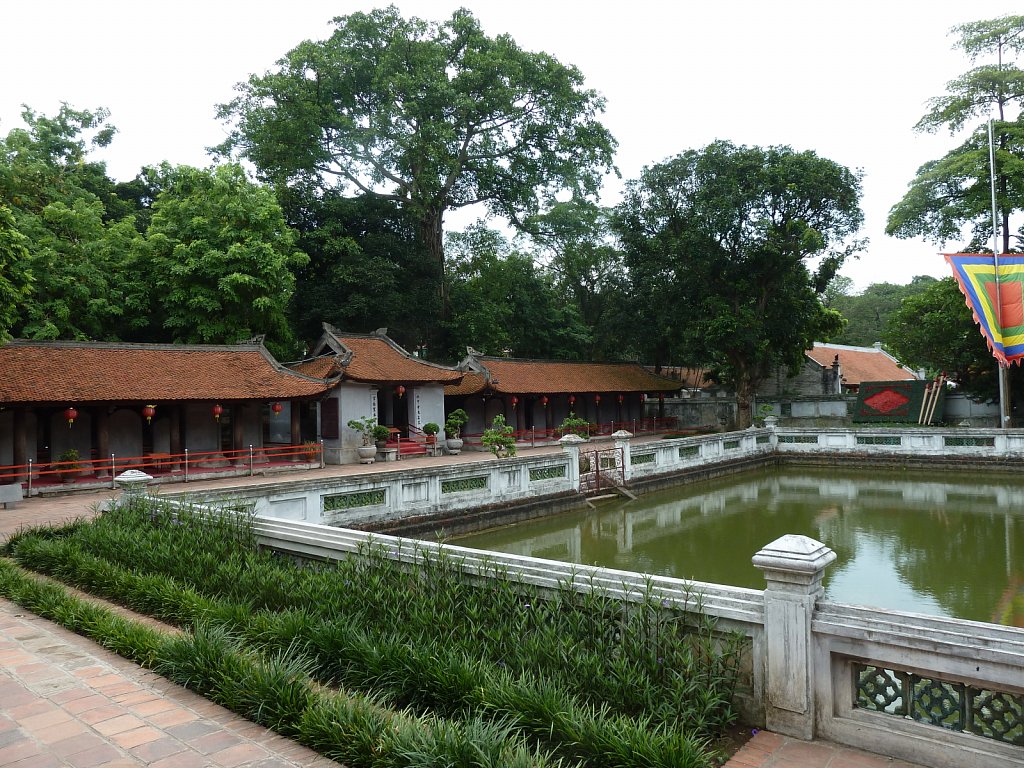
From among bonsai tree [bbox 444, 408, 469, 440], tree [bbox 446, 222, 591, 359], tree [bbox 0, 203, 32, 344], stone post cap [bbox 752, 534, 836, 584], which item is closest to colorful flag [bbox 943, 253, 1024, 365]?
bonsai tree [bbox 444, 408, 469, 440]

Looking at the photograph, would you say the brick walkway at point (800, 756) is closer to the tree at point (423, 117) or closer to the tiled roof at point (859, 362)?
the tree at point (423, 117)

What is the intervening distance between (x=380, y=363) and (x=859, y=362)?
29667 millimetres

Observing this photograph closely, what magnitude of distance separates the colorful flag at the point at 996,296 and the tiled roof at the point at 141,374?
775 inches

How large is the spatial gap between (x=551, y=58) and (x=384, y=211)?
33.6ft

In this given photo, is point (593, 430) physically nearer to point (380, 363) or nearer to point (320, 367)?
point (380, 363)

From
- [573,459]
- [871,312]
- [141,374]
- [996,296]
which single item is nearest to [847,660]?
[573,459]

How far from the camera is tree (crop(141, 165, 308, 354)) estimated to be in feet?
74.7

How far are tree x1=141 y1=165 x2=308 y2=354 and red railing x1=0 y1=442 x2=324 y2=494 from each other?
5465 millimetres

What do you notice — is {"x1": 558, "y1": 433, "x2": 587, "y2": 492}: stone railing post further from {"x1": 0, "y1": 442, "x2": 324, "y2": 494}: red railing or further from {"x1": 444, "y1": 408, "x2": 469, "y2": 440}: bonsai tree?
{"x1": 0, "y1": 442, "x2": 324, "y2": 494}: red railing

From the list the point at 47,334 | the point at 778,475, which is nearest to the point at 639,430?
the point at 778,475

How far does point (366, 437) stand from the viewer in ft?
73.3

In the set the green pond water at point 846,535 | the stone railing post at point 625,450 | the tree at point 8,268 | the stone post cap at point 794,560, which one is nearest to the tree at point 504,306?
the stone railing post at point 625,450

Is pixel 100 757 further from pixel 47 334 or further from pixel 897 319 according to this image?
pixel 897 319

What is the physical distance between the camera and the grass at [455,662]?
147 inches
